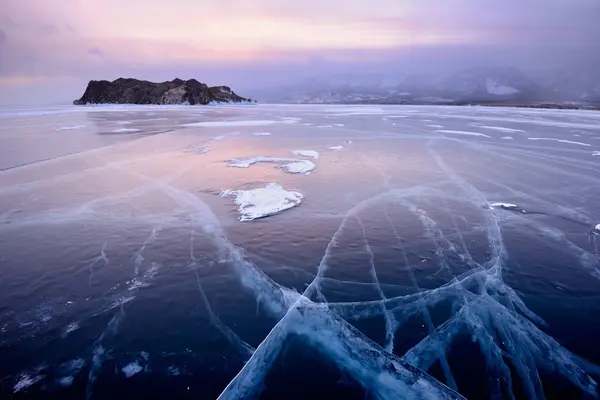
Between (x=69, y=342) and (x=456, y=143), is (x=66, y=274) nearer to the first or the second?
(x=69, y=342)

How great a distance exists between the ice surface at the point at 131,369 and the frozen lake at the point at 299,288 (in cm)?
2

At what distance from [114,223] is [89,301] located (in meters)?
3.16

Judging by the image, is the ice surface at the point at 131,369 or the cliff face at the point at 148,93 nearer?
the ice surface at the point at 131,369

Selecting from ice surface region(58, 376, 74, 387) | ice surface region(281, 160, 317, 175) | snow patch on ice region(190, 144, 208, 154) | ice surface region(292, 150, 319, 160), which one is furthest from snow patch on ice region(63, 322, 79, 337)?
snow patch on ice region(190, 144, 208, 154)

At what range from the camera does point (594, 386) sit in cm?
387

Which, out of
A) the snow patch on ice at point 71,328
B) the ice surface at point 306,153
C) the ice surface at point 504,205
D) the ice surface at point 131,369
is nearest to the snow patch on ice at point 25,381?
the snow patch on ice at point 71,328

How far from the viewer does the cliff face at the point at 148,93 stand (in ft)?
302

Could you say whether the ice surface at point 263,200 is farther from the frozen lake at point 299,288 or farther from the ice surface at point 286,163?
the ice surface at point 286,163

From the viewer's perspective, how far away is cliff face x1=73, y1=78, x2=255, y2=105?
9219cm

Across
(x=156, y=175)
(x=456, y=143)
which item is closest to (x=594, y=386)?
(x=156, y=175)

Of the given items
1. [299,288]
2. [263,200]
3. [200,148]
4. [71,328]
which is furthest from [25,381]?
[200,148]

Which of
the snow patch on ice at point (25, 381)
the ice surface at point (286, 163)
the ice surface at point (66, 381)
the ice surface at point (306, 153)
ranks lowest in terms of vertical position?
the ice surface at point (66, 381)

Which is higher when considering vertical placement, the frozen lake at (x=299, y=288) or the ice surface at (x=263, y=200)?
the ice surface at (x=263, y=200)

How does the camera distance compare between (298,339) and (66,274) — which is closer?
(298,339)
